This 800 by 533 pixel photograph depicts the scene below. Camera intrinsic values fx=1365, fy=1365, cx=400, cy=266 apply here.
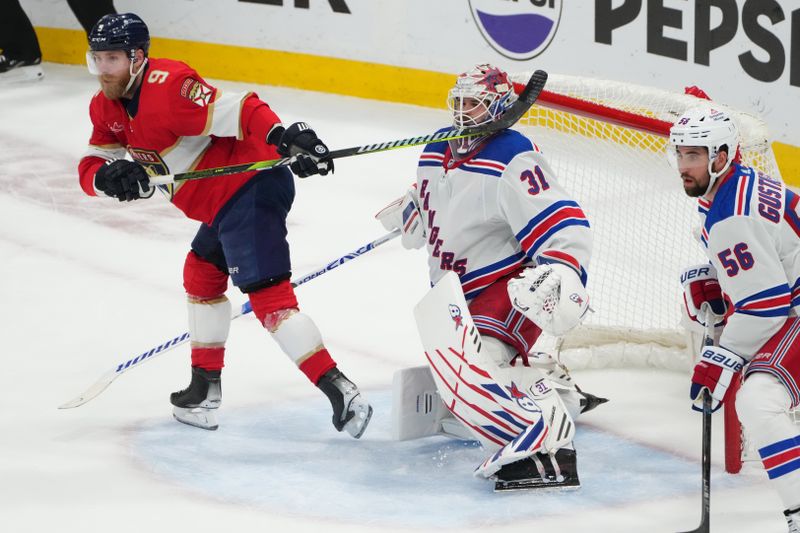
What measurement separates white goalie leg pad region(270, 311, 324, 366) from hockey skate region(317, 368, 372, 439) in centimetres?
8

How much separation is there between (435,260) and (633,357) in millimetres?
912

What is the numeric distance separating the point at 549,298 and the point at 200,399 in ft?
3.73

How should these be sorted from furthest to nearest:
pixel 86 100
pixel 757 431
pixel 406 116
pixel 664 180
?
pixel 86 100 → pixel 406 116 → pixel 664 180 → pixel 757 431

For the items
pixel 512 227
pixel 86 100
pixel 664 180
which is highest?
pixel 512 227

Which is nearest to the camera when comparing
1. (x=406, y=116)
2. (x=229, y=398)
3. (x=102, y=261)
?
(x=229, y=398)

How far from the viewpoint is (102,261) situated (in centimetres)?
502

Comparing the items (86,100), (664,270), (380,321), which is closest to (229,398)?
(380,321)

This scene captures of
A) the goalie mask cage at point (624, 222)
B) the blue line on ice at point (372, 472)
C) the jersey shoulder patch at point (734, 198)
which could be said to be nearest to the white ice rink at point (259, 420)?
the blue line on ice at point (372, 472)

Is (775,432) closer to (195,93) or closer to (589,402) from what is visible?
(589,402)

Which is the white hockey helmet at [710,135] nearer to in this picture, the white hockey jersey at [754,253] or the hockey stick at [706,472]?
the white hockey jersey at [754,253]

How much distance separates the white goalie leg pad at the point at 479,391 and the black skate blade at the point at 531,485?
1.7 inches

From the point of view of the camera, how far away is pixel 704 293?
3129 millimetres

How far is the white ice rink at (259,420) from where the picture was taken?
10.1 feet

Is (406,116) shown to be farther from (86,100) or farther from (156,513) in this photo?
(156,513)
